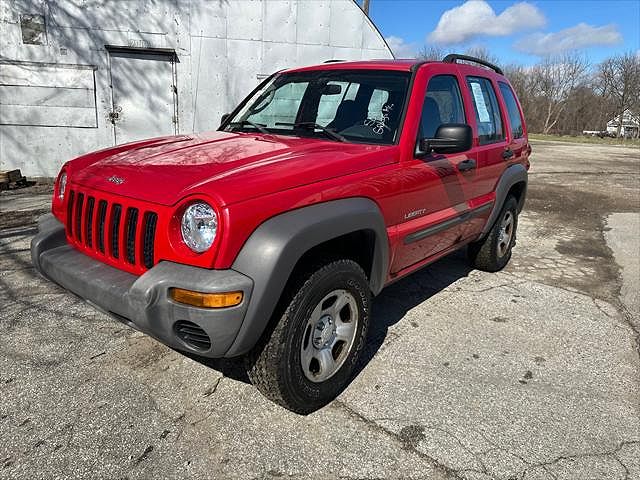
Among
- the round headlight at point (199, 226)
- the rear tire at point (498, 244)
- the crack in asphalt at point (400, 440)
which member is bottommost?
the crack in asphalt at point (400, 440)

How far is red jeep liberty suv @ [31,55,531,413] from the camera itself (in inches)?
83.4

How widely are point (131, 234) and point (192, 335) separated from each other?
2.03 ft

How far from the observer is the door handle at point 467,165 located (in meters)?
3.62

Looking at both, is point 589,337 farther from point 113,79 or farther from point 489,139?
point 113,79

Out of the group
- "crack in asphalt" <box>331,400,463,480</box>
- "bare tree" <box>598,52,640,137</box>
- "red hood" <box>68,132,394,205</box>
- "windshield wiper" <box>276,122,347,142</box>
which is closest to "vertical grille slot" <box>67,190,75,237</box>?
"red hood" <box>68,132,394,205</box>

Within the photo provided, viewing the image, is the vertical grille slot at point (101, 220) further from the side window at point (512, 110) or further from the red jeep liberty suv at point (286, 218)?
the side window at point (512, 110)

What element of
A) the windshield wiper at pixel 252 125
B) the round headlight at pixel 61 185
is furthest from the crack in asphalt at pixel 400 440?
the round headlight at pixel 61 185

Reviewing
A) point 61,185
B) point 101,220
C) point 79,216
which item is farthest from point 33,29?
point 101,220

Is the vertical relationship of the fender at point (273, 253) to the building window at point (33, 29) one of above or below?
below

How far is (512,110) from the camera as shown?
15.9 feet

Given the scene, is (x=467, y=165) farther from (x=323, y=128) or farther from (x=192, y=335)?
(x=192, y=335)

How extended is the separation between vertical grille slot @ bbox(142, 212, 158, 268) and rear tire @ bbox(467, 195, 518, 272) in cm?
338

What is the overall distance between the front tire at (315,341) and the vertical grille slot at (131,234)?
30.0 inches

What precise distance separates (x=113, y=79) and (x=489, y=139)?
7859 millimetres
